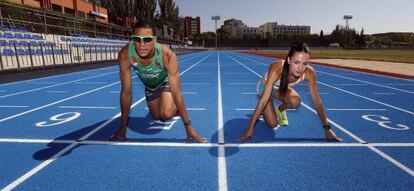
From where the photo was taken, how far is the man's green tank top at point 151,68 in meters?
3.71

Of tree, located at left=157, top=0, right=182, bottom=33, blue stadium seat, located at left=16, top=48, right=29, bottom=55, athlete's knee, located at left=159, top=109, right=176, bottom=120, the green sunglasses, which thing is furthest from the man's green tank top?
tree, located at left=157, top=0, right=182, bottom=33

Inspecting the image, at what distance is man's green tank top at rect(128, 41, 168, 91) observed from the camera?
371cm

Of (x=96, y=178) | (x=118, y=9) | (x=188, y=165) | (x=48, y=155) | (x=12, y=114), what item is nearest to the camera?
(x=96, y=178)

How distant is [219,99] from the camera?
750 cm

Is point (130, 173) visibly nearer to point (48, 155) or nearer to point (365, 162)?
point (48, 155)

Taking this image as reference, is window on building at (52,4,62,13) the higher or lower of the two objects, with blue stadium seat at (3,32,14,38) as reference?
higher

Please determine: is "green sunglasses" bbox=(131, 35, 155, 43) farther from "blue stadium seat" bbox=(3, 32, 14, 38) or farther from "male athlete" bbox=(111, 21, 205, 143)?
"blue stadium seat" bbox=(3, 32, 14, 38)

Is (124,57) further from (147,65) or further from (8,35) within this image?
(8,35)

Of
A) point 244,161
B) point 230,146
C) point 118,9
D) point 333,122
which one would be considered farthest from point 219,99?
point 118,9

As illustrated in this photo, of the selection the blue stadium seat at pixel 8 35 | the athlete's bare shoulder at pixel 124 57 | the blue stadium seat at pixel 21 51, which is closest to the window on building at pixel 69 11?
the blue stadium seat at pixel 8 35

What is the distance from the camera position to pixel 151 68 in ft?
12.7

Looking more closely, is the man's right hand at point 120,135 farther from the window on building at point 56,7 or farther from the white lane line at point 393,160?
the window on building at point 56,7

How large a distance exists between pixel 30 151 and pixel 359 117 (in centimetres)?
573

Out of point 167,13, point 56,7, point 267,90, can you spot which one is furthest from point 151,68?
point 167,13
